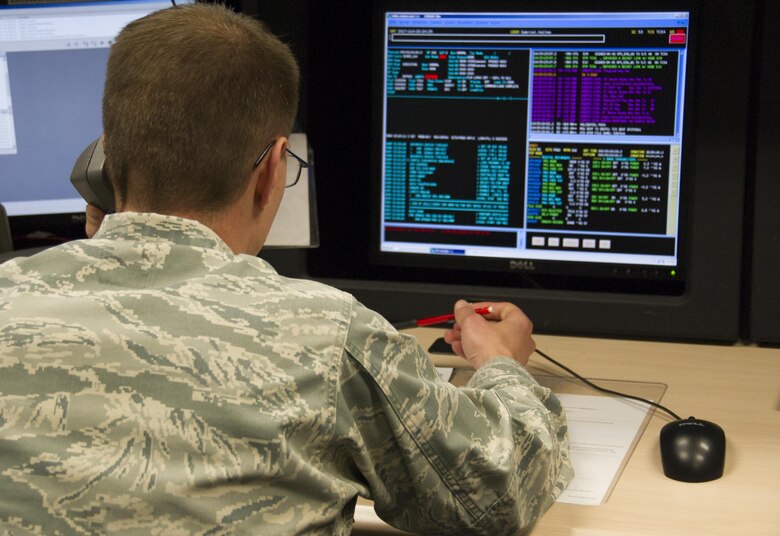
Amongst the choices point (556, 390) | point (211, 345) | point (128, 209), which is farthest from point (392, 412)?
point (556, 390)

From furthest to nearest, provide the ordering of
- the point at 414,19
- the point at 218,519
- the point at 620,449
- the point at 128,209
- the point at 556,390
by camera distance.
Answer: the point at 414,19 < the point at 556,390 < the point at 620,449 < the point at 128,209 < the point at 218,519

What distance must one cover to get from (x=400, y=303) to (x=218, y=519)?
0.87 metres

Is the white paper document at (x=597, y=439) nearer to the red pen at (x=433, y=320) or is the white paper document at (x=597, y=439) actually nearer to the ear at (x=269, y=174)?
the red pen at (x=433, y=320)

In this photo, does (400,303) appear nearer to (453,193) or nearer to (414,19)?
(453,193)

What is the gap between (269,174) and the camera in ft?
3.05

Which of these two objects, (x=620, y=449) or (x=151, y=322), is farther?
(x=620, y=449)

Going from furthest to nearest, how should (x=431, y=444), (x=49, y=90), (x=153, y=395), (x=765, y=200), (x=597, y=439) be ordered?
(x=49, y=90), (x=765, y=200), (x=597, y=439), (x=431, y=444), (x=153, y=395)

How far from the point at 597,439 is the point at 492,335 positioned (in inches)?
6.5

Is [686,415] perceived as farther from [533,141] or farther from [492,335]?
[533,141]

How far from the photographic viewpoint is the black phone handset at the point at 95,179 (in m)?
1.12

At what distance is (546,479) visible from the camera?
3.22 ft

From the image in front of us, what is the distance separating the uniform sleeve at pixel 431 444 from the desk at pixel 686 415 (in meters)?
0.06

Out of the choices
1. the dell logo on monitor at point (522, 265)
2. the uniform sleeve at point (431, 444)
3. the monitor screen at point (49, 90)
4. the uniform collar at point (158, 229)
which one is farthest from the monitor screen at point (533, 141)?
the uniform collar at point (158, 229)

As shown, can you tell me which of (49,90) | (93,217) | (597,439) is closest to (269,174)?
(93,217)
